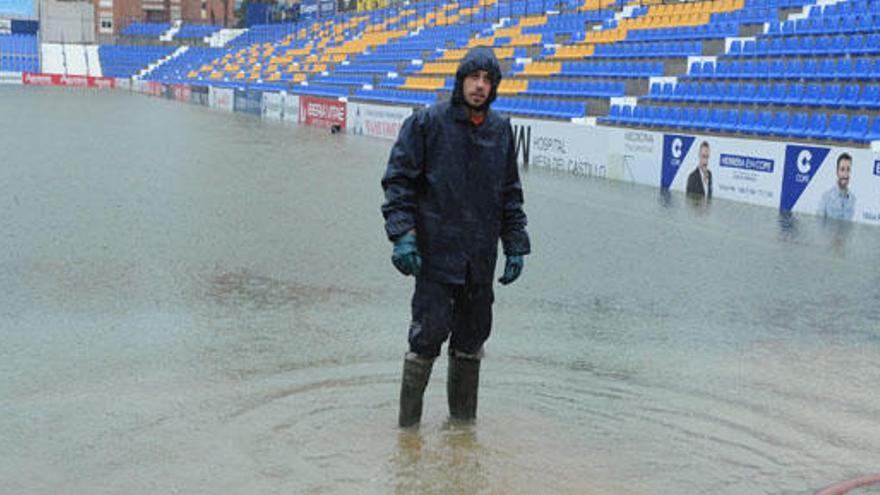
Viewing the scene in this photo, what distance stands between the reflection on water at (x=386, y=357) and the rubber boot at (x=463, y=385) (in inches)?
4.3

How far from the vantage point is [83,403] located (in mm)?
5070

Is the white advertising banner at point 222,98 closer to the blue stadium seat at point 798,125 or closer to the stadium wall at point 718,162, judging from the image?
the stadium wall at point 718,162

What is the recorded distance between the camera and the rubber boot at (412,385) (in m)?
4.72

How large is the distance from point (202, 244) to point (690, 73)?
46.7 feet

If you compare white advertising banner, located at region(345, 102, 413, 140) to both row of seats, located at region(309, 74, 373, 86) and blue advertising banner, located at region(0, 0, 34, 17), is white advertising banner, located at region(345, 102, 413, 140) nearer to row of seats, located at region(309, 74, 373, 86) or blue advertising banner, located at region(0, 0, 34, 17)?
row of seats, located at region(309, 74, 373, 86)

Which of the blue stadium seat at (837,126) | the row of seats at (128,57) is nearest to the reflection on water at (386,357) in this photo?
the blue stadium seat at (837,126)

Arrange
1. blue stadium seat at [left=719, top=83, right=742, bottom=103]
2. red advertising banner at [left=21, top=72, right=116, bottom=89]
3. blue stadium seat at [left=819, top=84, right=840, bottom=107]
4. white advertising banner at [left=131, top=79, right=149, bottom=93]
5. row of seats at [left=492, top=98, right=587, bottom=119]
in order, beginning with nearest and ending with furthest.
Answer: blue stadium seat at [left=819, top=84, right=840, bottom=107], blue stadium seat at [left=719, top=83, right=742, bottom=103], row of seats at [left=492, top=98, right=587, bottom=119], white advertising banner at [left=131, top=79, right=149, bottom=93], red advertising banner at [left=21, top=72, right=116, bottom=89]

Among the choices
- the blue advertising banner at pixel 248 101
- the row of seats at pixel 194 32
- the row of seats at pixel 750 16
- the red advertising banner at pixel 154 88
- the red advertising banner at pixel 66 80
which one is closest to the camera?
the row of seats at pixel 750 16

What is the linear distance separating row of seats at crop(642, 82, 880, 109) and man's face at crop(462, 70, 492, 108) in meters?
12.9

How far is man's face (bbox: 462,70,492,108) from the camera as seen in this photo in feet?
14.7

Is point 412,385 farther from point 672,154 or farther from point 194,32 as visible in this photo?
point 194,32

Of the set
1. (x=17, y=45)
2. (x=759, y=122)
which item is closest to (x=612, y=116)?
(x=759, y=122)

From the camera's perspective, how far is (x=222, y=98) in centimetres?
4850

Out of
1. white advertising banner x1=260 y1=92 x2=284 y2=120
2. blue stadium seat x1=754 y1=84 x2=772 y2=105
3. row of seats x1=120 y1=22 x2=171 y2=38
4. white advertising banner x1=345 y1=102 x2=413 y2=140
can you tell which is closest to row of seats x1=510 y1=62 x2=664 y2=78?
white advertising banner x1=345 y1=102 x2=413 y2=140
